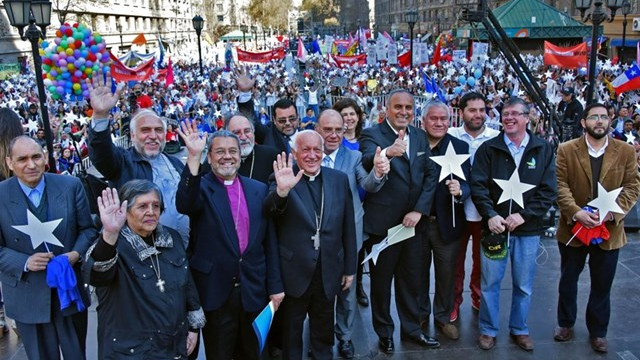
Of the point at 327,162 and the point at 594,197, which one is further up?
the point at 327,162

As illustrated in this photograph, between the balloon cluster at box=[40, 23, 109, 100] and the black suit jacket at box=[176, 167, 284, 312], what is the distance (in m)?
6.10

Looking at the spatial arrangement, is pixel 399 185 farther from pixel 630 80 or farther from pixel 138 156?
pixel 630 80

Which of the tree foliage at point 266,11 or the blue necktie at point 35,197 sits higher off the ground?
the tree foliage at point 266,11

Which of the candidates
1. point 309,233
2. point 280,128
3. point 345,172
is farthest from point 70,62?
point 309,233

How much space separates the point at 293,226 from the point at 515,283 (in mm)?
1950

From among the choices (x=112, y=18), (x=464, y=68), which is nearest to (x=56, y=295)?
(x=464, y=68)

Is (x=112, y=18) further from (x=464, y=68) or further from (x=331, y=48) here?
(x=464, y=68)

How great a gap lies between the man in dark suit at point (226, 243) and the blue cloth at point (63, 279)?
74 cm

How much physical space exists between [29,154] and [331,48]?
2826cm

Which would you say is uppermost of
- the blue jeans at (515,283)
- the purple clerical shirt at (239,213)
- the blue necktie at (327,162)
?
the blue necktie at (327,162)

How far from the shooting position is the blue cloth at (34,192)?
10.7 feet

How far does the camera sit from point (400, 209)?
407cm

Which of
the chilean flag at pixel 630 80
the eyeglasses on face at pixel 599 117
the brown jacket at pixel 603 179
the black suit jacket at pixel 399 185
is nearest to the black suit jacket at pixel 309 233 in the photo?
the black suit jacket at pixel 399 185

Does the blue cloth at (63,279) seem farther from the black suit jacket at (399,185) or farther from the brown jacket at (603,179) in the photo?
the brown jacket at (603,179)
